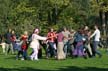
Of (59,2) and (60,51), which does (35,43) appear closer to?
(60,51)

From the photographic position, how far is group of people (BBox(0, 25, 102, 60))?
2568 cm

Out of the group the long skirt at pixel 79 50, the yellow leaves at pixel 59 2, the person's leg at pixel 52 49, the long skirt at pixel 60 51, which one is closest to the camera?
the long skirt at pixel 60 51

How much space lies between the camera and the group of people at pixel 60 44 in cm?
2568

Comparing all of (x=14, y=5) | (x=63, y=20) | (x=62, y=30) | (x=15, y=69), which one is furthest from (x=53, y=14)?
(x=15, y=69)

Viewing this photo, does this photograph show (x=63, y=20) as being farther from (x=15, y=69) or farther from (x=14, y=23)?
(x=15, y=69)

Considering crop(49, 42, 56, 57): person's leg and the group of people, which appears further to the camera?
crop(49, 42, 56, 57): person's leg

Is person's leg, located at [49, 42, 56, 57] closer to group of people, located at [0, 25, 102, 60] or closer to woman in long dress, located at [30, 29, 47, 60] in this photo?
group of people, located at [0, 25, 102, 60]

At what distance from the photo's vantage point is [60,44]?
25.9 metres

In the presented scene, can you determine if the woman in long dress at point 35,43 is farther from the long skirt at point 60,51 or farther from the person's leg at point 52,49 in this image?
the person's leg at point 52,49

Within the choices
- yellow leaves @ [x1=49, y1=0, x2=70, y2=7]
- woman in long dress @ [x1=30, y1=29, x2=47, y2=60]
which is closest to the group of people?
woman in long dress @ [x1=30, y1=29, x2=47, y2=60]

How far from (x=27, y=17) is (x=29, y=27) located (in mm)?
3080

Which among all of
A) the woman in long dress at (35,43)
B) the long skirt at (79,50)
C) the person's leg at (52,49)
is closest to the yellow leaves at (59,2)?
the person's leg at (52,49)

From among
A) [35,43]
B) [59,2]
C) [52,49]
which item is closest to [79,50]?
[52,49]

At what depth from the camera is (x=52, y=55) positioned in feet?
90.5
